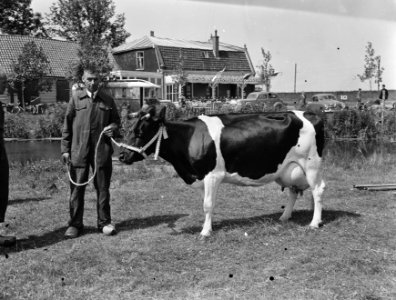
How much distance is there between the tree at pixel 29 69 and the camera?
40.2 m

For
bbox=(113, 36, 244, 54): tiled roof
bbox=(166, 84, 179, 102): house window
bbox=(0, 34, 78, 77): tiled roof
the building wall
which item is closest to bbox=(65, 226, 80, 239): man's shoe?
bbox=(0, 34, 78, 77): tiled roof

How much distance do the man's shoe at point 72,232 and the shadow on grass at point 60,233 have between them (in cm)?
8

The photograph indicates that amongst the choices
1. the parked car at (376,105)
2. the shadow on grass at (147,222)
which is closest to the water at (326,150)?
the parked car at (376,105)

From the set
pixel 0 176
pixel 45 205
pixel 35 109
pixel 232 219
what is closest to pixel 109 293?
pixel 0 176

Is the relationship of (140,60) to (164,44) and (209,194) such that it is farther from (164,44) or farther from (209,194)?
(209,194)

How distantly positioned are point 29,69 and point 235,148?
3681 centimetres

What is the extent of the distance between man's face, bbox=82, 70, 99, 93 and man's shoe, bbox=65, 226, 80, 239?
198 cm

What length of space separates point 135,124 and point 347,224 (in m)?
3.46

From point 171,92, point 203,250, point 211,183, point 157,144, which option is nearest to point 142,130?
point 157,144

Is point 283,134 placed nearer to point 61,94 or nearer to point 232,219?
point 232,219

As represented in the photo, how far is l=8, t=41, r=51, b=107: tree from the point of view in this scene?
40.2m

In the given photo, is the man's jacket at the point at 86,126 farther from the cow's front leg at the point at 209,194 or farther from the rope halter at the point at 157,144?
the cow's front leg at the point at 209,194

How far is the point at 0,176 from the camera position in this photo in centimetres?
680

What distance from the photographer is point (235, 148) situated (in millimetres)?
7176
